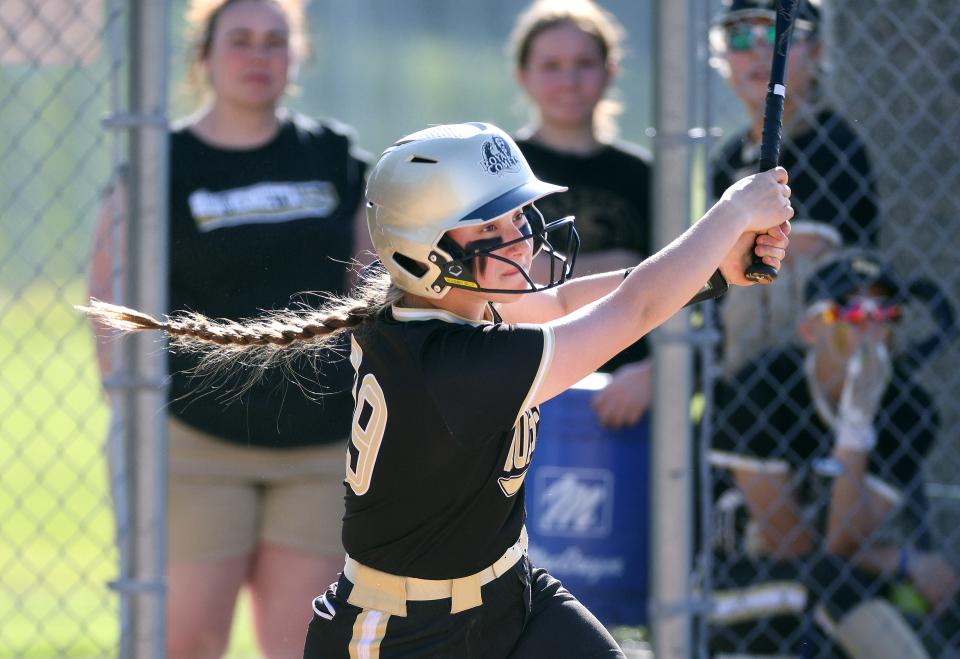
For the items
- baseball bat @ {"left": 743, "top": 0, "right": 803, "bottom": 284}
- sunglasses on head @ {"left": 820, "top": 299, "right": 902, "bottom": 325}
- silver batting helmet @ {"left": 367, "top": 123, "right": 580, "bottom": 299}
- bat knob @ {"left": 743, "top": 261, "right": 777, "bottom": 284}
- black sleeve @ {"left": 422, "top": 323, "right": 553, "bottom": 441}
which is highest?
baseball bat @ {"left": 743, "top": 0, "right": 803, "bottom": 284}

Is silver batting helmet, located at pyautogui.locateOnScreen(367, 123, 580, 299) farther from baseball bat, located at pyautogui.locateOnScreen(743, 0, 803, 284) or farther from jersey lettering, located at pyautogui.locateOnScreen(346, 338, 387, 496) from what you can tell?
baseball bat, located at pyautogui.locateOnScreen(743, 0, 803, 284)

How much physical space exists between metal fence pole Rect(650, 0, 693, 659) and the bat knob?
871mm

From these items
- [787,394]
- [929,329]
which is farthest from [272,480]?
[929,329]

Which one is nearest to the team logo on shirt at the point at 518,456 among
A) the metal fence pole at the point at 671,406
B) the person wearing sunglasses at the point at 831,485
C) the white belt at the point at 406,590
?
the white belt at the point at 406,590

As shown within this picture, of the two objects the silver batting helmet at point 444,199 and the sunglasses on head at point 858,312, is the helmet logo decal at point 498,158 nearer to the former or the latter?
the silver batting helmet at point 444,199

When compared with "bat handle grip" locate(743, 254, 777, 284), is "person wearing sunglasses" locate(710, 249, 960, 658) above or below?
below

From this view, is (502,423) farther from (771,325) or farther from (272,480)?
(771,325)

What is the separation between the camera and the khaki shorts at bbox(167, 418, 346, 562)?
12.0 ft

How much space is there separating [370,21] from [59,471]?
5093 millimetres

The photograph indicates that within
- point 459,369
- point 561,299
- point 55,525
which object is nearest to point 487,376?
point 459,369

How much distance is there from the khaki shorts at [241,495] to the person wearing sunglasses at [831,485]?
1289 millimetres

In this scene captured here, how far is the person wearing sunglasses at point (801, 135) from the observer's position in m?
3.93

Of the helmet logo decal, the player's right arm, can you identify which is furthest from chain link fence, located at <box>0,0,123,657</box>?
the player's right arm

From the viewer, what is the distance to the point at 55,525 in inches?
290
